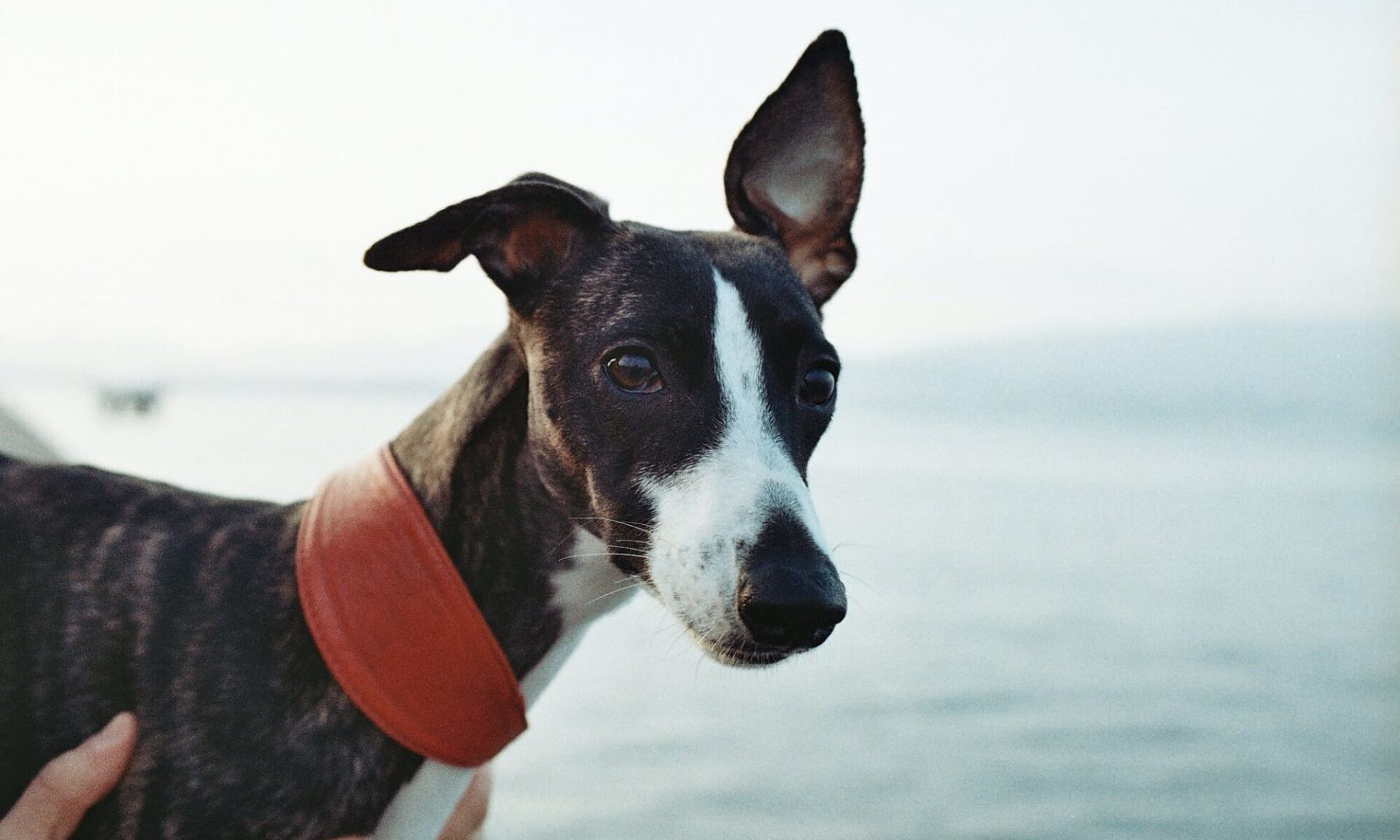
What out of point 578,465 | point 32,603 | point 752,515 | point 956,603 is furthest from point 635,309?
point 956,603

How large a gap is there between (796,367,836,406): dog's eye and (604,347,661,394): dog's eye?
0.25 m

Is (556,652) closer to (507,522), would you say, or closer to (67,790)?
(507,522)

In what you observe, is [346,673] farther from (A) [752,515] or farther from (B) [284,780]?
(A) [752,515]

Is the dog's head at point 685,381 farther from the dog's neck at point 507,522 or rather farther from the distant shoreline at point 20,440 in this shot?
the distant shoreline at point 20,440

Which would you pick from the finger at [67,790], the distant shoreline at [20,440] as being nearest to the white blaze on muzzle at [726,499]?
the finger at [67,790]

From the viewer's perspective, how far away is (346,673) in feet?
6.56

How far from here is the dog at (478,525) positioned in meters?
1.98

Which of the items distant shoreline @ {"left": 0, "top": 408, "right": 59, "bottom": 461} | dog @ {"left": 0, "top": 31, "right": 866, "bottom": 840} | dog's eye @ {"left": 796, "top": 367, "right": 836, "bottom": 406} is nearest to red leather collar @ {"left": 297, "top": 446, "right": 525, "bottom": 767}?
dog @ {"left": 0, "top": 31, "right": 866, "bottom": 840}

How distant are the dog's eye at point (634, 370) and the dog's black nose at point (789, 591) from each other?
13.8 inches

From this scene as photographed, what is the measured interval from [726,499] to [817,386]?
0.39m

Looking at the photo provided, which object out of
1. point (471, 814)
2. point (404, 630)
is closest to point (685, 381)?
point (404, 630)

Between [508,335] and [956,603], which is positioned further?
[956,603]

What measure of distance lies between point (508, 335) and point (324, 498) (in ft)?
1.34

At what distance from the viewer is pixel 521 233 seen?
7.45 feet
